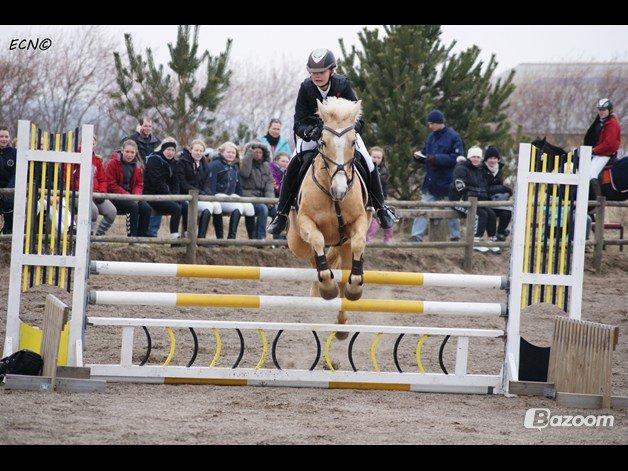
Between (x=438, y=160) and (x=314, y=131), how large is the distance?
7240 mm

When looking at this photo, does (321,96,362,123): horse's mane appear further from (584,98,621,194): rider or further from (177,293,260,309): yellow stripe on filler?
(584,98,621,194): rider

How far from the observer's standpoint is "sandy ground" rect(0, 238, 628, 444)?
5258mm

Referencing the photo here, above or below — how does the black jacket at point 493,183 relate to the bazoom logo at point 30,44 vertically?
below

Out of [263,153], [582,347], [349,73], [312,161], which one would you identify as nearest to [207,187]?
[263,153]

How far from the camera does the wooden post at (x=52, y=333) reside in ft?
20.7

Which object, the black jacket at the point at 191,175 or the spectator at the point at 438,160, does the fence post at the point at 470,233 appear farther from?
the black jacket at the point at 191,175

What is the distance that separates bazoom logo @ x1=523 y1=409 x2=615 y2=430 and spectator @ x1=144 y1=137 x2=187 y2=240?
7142 mm

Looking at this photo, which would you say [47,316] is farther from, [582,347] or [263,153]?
[263,153]

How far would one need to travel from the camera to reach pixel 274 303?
22.5 ft

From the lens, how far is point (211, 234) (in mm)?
15539

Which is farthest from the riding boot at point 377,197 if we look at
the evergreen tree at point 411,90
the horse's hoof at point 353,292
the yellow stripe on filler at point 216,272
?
the evergreen tree at point 411,90

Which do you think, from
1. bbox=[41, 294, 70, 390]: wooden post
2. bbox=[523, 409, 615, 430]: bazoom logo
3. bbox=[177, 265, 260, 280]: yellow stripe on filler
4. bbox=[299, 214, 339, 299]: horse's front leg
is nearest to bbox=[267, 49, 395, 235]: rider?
bbox=[299, 214, 339, 299]: horse's front leg

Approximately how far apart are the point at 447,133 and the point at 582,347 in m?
→ 7.54

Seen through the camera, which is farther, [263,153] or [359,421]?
[263,153]
